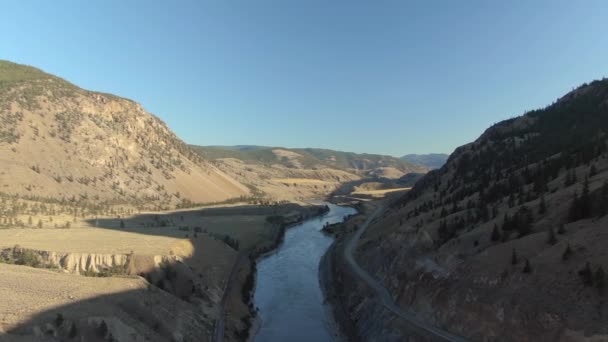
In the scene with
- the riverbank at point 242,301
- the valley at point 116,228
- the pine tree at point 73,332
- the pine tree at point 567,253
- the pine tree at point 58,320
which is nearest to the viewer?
the pine tree at point 73,332

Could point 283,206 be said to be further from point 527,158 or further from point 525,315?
point 525,315

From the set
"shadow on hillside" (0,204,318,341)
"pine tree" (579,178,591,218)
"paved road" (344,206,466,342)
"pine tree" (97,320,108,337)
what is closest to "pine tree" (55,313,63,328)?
"shadow on hillside" (0,204,318,341)

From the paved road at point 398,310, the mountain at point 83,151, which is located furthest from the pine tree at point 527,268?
the mountain at point 83,151

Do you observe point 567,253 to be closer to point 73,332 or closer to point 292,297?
point 73,332

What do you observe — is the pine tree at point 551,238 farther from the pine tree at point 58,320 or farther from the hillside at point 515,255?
the pine tree at point 58,320

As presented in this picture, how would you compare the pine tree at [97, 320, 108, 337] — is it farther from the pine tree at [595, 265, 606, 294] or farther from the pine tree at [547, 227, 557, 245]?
the pine tree at [547, 227, 557, 245]
